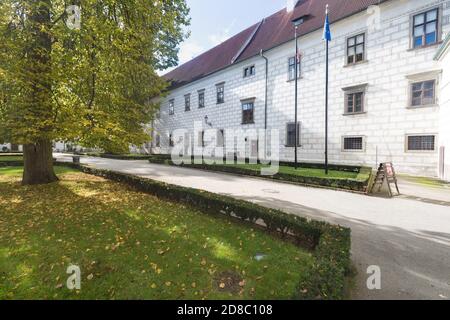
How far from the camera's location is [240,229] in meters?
5.84

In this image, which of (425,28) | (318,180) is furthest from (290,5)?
(318,180)

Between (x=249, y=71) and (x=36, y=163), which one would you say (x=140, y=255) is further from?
(x=249, y=71)

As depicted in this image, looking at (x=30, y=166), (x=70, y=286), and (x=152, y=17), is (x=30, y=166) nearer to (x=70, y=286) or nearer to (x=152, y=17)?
(x=152, y=17)

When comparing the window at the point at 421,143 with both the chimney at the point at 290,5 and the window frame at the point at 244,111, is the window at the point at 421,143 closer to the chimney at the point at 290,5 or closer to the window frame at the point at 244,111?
the window frame at the point at 244,111

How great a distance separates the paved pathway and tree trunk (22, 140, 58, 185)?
7.83m

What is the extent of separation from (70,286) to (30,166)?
31.0 ft

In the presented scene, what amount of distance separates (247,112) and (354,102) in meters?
10.9

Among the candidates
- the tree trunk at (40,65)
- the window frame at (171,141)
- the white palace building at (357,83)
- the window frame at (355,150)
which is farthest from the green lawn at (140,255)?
the window frame at (171,141)

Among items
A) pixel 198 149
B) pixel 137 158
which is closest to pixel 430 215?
pixel 198 149

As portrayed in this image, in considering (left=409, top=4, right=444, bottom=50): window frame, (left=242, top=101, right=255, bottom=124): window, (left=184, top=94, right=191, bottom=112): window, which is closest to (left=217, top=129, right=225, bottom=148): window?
(left=242, top=101, right=255, bottom=124): window

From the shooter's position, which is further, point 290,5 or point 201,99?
point 201,99

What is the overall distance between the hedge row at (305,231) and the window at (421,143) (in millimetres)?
14916

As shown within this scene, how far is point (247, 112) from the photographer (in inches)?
1033
